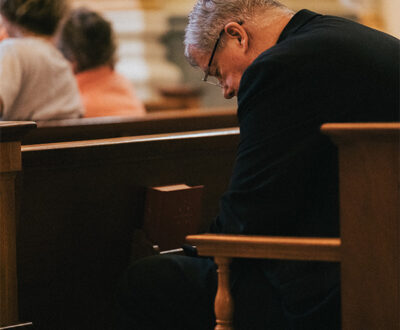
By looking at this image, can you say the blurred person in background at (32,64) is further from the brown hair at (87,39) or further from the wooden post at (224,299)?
the wooden post at (224,299)

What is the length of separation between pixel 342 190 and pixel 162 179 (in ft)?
3.41

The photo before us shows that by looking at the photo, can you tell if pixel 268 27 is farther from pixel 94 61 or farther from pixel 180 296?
pixel 94 61

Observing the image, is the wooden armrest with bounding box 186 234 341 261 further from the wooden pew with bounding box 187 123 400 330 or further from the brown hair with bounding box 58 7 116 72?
the brown hair with bounding box 58 7 116 72

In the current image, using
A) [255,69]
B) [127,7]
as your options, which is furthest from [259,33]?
[127,7]

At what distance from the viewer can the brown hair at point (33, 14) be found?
332cm

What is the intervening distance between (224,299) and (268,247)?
0.21 m

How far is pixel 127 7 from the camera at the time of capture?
8.43m

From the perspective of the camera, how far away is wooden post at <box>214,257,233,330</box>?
192cm

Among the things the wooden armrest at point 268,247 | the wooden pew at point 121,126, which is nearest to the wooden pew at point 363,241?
the wooden armrest at point 268,247

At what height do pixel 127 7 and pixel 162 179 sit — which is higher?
pixel 127 7

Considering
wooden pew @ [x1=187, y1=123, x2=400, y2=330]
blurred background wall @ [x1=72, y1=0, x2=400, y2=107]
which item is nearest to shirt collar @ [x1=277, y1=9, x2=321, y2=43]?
wooden pew @ [x1=187, y1=123, x2=400, y2=330]

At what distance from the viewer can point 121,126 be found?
3555 mm

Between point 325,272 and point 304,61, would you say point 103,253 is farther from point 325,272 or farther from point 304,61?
point 304,61

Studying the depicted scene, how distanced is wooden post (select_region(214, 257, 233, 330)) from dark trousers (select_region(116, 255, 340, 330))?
80 millimetres
